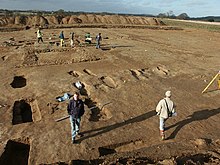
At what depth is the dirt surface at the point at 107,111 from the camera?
27.6ft

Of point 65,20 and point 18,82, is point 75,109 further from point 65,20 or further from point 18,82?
point 65,20

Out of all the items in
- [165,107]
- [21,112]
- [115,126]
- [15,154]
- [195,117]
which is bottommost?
[15,154]

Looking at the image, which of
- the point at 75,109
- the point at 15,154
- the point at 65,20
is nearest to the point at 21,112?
the point at 15,154

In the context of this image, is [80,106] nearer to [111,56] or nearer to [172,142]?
[172,142]

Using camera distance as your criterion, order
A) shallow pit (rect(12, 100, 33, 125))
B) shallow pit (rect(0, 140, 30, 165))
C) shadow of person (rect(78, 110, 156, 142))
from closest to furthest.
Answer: shallow pit (rect(0, 140, 30, 165))
shadow of person (rect(78, 110, 156, 142))
shallow pit (rect(12, 100, 33, 125))

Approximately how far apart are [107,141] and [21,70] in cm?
1055

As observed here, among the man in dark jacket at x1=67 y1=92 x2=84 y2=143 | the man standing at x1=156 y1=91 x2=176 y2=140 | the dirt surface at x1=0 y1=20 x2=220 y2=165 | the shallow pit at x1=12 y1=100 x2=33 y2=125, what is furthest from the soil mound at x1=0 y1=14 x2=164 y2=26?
the man standing at x1=156 y1=91 x2=176 y2=140

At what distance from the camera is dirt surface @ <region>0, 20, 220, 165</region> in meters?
8.41

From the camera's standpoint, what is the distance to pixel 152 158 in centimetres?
811

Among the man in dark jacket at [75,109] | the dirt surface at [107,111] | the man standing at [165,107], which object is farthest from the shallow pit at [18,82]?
the man standing at [165,107]

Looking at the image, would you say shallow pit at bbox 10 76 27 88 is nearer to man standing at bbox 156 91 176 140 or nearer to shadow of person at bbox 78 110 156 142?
shadow of person at bbox 78 110 156 142

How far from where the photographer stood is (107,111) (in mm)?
11648

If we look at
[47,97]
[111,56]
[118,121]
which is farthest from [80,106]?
[111,56]

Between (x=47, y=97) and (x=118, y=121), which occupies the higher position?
(x=47, y=97)
